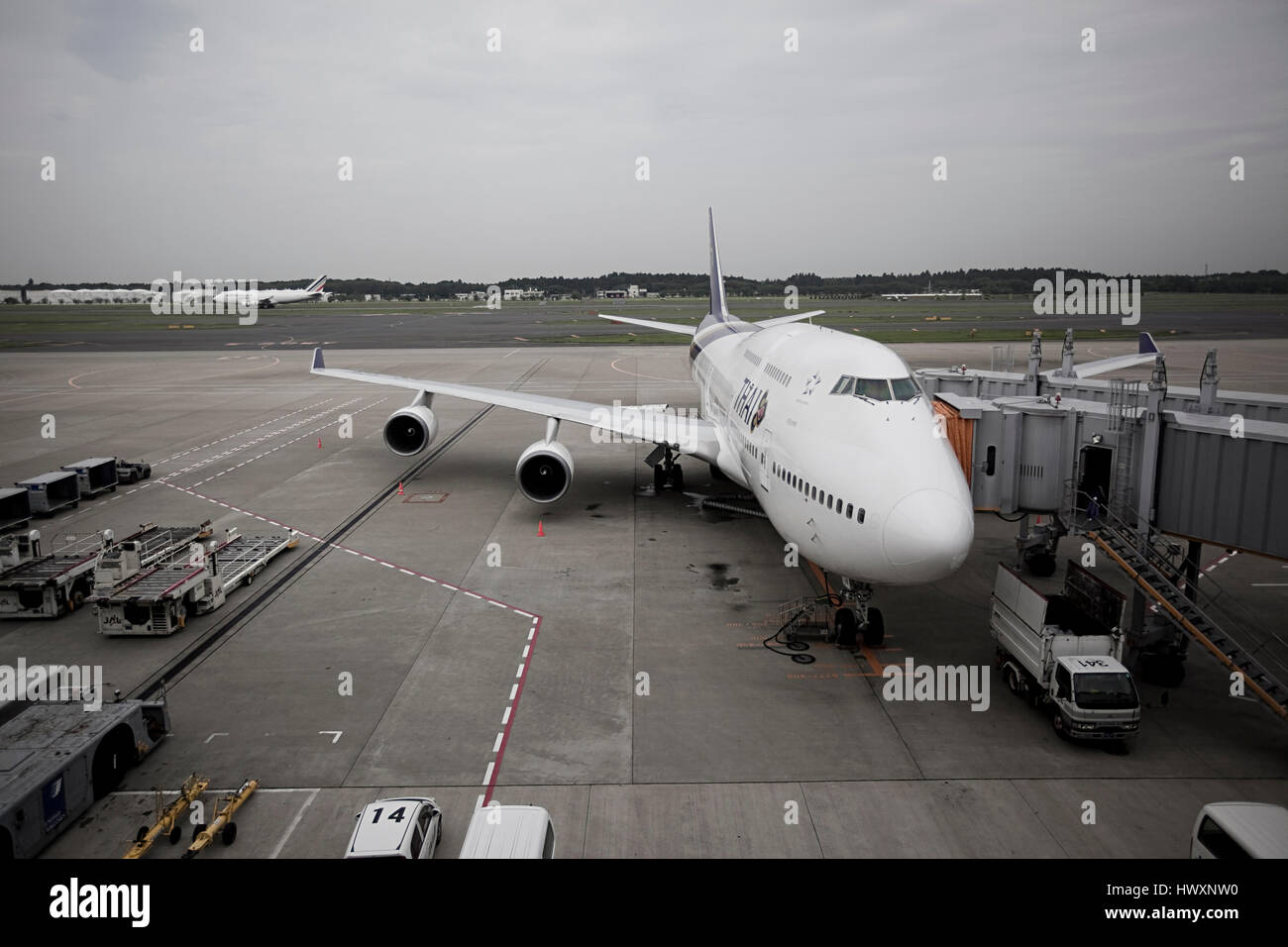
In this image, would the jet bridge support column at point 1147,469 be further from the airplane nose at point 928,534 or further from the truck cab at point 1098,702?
the airplane nose at point 928,534

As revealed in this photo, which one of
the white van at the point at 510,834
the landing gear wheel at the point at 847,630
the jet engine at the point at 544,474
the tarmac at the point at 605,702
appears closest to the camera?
the white van at the point at 510,834

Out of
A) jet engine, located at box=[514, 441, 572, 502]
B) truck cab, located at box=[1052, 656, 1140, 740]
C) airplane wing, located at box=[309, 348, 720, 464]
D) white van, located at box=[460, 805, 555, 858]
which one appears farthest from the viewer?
jet engine, located at box=[514, 441, 572, 502]

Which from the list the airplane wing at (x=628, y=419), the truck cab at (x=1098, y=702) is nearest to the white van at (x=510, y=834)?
the truck cab at (x=1098, y=702)

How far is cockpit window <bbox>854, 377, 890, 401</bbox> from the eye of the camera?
1551 centimetres

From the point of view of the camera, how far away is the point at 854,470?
14.4 metres

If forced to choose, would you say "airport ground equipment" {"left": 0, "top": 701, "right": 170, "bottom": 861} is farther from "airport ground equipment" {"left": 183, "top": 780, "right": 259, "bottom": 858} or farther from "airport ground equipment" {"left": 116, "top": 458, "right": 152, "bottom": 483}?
"airport ground equipment" {"left": 116, "top": 458, "right": 152, "bottom": 483}

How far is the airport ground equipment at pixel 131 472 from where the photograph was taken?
3017 cm

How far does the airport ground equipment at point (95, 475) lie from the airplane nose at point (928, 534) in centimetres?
2629

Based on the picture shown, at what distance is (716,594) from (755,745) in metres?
6.56

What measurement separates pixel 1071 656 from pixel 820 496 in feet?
15.6

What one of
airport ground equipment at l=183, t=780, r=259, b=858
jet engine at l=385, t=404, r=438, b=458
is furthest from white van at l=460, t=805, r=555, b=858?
jet engine at l=385, t=404, r=438, b=458

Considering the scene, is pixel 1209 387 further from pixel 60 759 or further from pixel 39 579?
pixel 39 579

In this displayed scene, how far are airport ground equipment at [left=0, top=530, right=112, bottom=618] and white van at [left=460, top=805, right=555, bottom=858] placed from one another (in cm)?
1372

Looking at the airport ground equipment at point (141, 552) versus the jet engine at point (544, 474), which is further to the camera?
the jet engine at point (544, 474)
